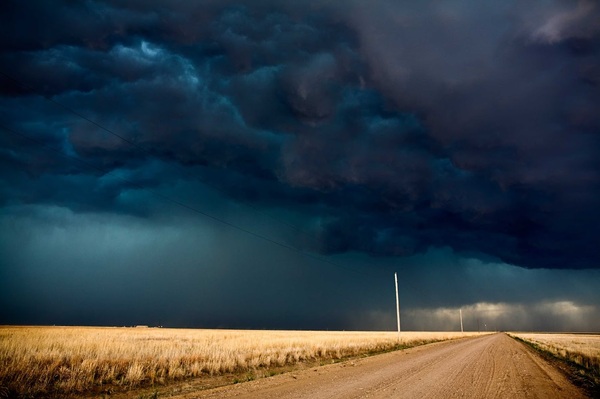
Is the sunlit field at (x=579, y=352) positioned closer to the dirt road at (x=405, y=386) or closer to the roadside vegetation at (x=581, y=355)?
the roadside vegetation at (x=581, y=355)

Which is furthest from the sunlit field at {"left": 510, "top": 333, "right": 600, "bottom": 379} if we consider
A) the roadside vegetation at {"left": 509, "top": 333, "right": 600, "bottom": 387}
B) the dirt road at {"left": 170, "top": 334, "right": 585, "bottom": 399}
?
the dirt road at {"left": 170, "top": 334, "right": 585, "bottom": 399}

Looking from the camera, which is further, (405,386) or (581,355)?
(581,355)

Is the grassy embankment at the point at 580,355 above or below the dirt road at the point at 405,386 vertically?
below

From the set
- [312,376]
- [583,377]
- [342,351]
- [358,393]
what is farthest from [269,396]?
[342,351]

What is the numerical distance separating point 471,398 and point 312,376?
696 centimetres

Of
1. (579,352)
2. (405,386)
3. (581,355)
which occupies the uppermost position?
(405,386)

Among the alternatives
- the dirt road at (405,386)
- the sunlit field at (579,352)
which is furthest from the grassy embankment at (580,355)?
the dirt road at (405,386)

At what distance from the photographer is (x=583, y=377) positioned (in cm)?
1608

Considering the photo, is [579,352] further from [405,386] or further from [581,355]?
[405,386]

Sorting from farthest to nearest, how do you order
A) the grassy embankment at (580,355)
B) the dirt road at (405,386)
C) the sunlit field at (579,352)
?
the sunlit field at (579,352) < the grassy embankment at (580,355) < the dirt road at (405,386)

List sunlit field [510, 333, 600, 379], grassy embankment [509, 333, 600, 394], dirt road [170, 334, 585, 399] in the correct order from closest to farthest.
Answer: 1. dirt road [170, 334, 585, 399]
2. grassy embankment [509, 333, 600, 394]
3. sunlit field [510, 333, 600, 379]

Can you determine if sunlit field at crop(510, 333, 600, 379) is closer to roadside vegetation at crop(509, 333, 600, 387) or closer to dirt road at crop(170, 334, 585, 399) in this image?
roadside vegetation at crop(509, 333, 600, 387)

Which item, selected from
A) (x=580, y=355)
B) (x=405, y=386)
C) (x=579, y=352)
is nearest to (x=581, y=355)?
(x=580, y=355)

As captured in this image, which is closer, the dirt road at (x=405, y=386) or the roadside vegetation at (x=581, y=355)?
the dirt road at (x=405, y=386)
